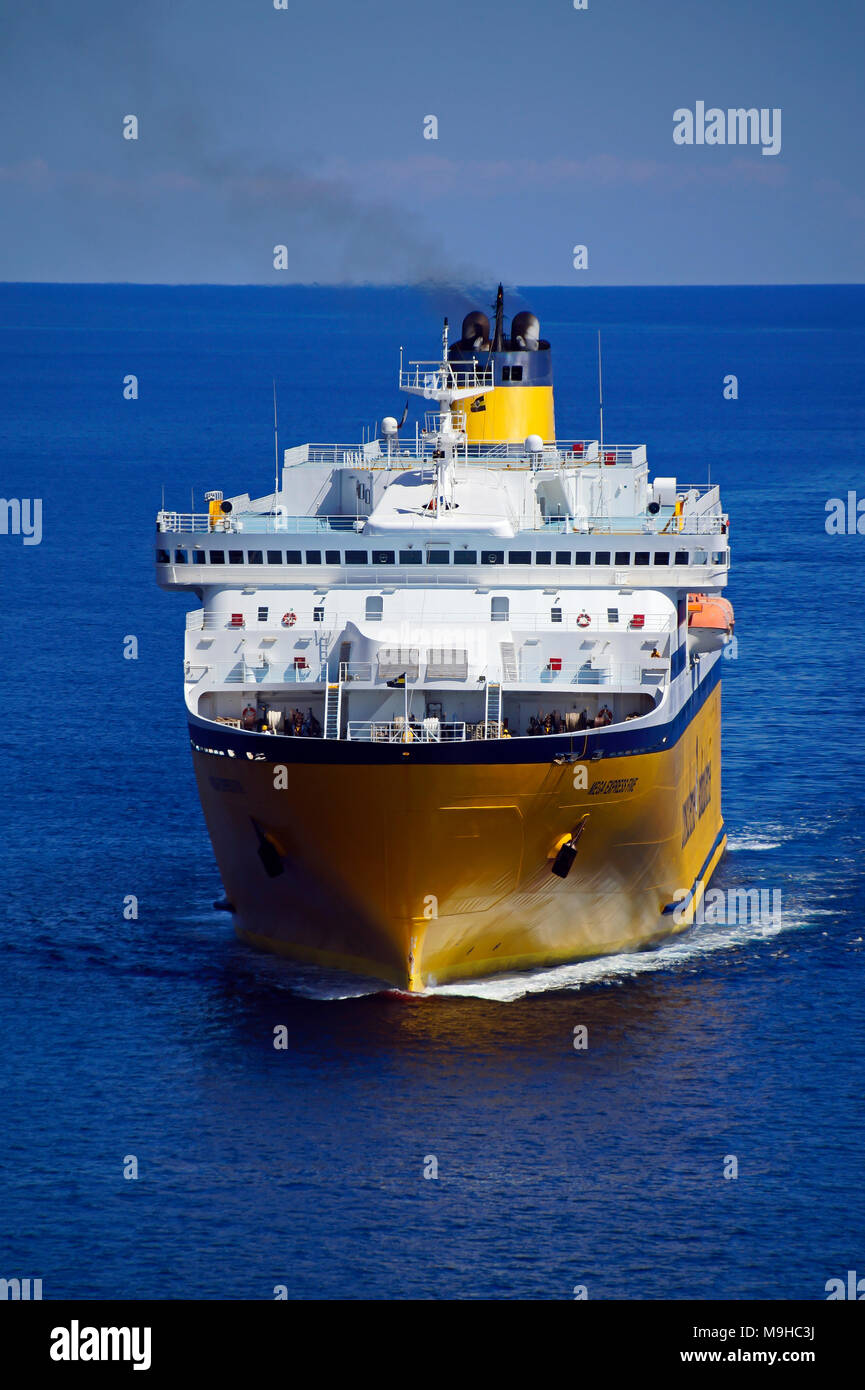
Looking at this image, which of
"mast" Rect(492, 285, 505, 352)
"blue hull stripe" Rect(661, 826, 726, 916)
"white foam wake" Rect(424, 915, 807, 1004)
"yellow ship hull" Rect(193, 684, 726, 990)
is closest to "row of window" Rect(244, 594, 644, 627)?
"yellow ship hull" Rect(193, 684, 726, 990)

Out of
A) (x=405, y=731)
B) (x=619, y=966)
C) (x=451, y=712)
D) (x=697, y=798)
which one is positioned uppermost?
(x=451, y=712)

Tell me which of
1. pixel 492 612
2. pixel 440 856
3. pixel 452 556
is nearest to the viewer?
pixel 440 856

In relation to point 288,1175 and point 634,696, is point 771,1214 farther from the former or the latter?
point 634,696

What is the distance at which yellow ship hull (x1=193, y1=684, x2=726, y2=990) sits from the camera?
121 feet

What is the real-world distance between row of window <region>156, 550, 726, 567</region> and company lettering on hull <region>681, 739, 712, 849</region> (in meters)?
5.02

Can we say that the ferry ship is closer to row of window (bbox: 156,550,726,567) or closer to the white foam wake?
row of window (bbox: 156,550,726,567)

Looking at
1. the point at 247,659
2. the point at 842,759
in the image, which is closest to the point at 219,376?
the point at 842,759

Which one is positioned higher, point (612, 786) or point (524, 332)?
point (524, 332)

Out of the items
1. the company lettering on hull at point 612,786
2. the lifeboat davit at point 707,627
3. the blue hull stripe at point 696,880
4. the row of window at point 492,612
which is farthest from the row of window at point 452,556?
the blue hull stripe at point 696,880

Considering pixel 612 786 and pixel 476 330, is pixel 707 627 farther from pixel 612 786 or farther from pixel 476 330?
pixel 476 330

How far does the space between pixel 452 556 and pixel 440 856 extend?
295 inches

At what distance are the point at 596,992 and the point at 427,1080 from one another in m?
5.26

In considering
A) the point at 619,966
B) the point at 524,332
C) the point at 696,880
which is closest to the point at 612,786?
the point at 619,966

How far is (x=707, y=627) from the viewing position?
43375mm
